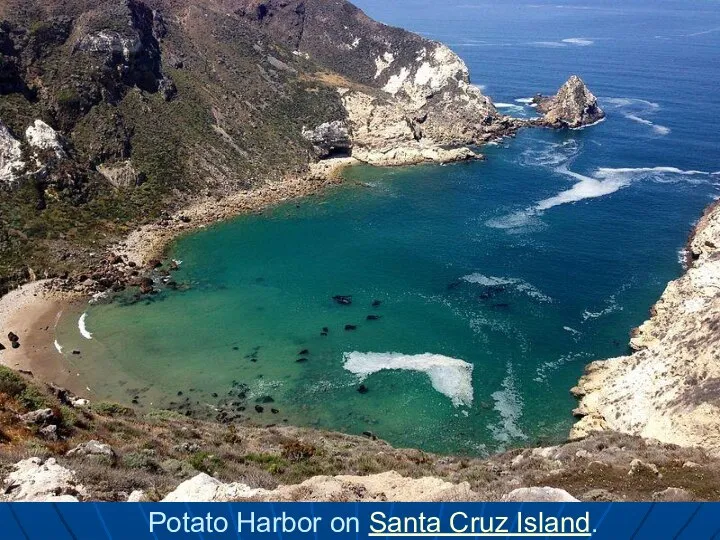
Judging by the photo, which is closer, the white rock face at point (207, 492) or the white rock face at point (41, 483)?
the white rock face at point (41, 483)

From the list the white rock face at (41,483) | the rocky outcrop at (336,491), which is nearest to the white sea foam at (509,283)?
the rocky outcrop at (336,491)

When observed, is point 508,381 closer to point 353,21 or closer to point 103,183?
point 103,183

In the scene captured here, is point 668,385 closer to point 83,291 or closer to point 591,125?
point 83,291

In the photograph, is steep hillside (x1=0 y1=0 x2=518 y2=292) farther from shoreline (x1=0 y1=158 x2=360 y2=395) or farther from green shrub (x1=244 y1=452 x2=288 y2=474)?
green shrub (x1=244 y1=452 x2=288 y2=474)

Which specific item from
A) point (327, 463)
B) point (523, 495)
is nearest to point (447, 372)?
point (327, 463)

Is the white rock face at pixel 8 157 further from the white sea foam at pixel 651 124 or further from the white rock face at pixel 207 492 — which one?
the white sea foam at pixel 651 124

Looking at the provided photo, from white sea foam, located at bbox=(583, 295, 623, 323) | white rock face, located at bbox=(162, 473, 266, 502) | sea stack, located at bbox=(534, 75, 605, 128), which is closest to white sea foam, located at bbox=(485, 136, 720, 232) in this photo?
sea stack, located at bbox=(534, 75, 605, 128)

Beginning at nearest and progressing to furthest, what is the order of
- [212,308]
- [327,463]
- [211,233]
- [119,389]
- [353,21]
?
[327,463]
[119,389]
[212,308]
[211,233]
[353,21]
